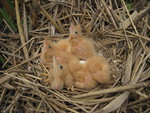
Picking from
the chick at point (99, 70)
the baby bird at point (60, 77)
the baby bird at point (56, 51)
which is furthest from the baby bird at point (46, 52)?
the chick at point (99, 70)

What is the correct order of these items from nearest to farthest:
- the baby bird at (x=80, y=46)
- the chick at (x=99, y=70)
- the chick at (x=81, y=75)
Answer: the chick at (x=99, y=70) → the chick at (x=81, y=75) → the baby bird at (x=80, y=46)

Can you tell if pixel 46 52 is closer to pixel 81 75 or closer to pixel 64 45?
pixel 64 45

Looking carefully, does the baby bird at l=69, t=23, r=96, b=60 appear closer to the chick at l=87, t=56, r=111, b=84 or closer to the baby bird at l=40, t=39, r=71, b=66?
the baby bird at l=40, t=39, r=71, b=66

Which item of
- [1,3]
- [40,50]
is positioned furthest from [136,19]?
[1,3]

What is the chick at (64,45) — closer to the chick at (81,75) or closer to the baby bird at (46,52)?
the baby bird at (46,52)

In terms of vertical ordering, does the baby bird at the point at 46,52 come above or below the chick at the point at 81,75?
above

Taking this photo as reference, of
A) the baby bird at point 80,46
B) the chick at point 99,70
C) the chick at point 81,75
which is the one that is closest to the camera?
the chick at point 99,70

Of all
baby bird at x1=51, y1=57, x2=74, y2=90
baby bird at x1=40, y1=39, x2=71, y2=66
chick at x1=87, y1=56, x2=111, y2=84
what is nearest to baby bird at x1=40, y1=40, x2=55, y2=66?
baby bird at x1=40, y1=39, x2=71, y2=66
